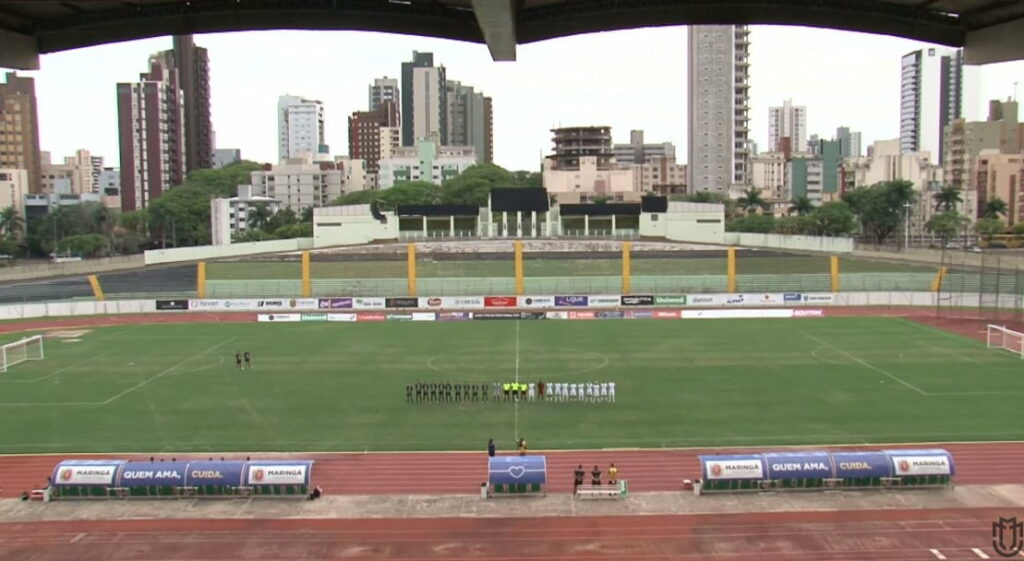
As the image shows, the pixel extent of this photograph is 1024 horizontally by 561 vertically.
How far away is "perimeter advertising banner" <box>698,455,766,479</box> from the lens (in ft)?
66.9

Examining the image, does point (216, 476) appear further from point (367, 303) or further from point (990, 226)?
point (990, 226)

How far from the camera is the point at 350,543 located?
1788 centimetres

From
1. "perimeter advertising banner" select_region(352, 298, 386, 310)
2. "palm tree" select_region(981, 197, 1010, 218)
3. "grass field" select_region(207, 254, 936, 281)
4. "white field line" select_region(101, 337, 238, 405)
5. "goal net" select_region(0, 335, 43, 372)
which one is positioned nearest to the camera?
"white field line" select_region(101, 337, 238, 405)

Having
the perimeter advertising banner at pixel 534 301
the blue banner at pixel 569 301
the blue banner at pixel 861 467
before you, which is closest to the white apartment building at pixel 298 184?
the perimeter advertising banner at pixel 534 301

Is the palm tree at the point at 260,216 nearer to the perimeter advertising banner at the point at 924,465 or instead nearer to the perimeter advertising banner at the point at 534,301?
the perimeter advertising banner at the point at 534,301

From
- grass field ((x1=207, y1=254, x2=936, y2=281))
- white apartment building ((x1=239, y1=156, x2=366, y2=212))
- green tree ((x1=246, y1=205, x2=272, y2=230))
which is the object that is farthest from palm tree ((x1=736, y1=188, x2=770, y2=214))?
green tree ((x1=246, y1=205, x2=272, y2=230))

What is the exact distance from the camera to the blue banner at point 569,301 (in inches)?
2103

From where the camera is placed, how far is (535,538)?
59.2 ft

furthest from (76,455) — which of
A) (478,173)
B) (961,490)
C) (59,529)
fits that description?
(478,173)

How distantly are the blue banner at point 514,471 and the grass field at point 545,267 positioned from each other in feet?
150

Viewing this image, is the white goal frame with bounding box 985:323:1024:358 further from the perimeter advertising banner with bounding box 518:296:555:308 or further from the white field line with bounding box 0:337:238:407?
the white field line with bounding box 0:337:238:407

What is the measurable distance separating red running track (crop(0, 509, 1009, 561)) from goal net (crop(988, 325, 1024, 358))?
877 inches

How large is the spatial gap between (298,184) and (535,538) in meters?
130

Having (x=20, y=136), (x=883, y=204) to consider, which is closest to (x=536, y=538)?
(x=883, y=204)
